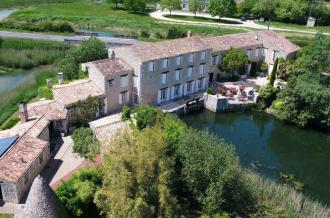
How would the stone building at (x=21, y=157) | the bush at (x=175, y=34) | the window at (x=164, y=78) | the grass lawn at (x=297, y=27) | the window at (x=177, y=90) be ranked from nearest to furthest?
the stone building at (x=21, y=157) < the window at (x=164, y=78) < the window at (x=177, y=90) < the bush at (x=175, y=34) < the grass lawn at (x=297, y=27)

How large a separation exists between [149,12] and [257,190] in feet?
295

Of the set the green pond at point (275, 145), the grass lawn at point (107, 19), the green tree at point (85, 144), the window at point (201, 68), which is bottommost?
the green pond at point (275, 145)

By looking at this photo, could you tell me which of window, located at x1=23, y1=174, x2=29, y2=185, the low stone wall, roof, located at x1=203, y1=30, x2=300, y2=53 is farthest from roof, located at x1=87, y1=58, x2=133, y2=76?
window, located at x1=23, y1=174, x2=29, y2=185

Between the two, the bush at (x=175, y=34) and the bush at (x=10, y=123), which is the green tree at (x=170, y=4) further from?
the bush at (x=10, y=123)

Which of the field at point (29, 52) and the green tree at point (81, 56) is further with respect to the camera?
the field at point (29, 52)

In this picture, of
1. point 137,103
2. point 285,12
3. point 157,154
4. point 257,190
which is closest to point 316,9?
point 285,12

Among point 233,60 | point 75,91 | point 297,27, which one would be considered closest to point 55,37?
point 75,91

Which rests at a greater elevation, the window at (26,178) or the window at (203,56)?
the window at (203,56)

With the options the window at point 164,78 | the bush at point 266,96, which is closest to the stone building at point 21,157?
the window at point 164,78

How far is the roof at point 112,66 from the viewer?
44.5 m

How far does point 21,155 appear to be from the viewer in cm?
3083

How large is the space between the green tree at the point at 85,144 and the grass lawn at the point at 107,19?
181ft

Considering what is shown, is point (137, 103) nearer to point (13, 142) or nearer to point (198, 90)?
point (198, 90)

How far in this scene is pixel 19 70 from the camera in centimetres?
6306
